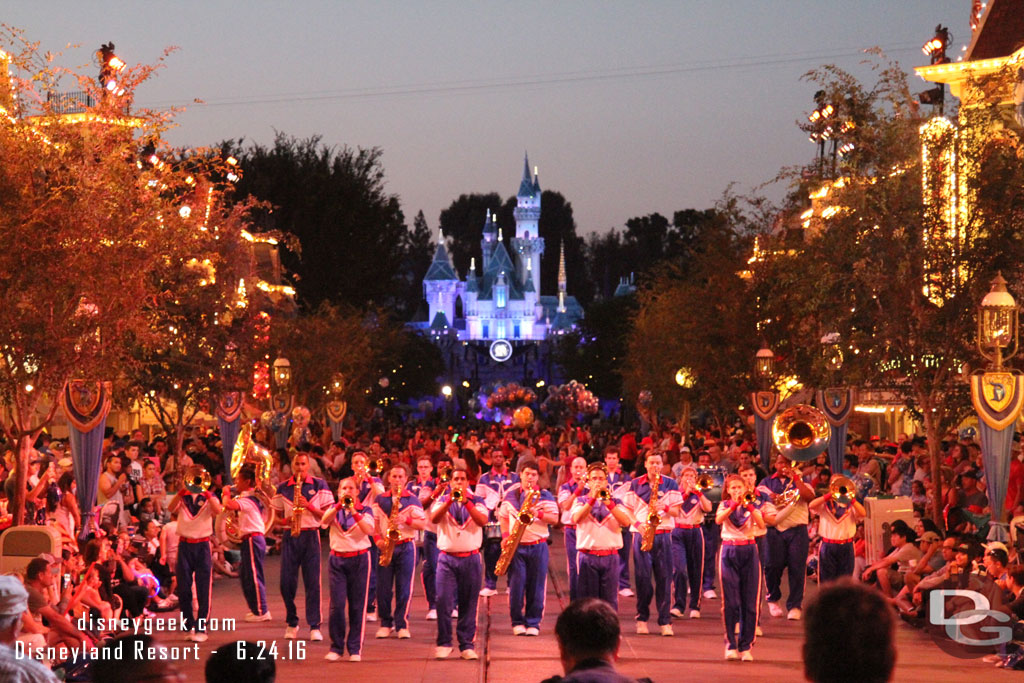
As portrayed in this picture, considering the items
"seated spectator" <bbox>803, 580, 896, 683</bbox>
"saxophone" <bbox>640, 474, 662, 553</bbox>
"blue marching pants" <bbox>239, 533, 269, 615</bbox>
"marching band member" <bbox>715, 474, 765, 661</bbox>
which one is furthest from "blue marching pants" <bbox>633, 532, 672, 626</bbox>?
"seated spectator" <bbox>803, 580, 896, 683</bbox>

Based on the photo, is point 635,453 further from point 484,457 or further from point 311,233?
point 311,233

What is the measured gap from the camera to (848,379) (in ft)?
65.6

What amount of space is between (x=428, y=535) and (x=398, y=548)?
963mm

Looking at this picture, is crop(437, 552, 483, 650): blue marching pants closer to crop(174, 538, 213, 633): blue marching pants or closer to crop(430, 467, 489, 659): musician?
crop(430, 467, 489, 659): musician

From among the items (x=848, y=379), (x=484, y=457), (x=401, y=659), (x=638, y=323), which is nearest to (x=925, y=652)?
(x=401, y=659)

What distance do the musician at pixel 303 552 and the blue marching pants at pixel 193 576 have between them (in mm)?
805

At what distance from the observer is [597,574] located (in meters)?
13.9

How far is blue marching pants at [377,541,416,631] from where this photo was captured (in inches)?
588

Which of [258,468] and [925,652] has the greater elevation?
[258,468]

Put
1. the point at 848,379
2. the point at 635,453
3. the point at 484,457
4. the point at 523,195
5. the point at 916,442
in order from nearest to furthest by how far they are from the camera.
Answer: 1. the point at 848,379
2. the point at 484,457
3. the point at 916,442
4. the point at 635,453
5. the point at 523,195

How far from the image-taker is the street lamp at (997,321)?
15.2m

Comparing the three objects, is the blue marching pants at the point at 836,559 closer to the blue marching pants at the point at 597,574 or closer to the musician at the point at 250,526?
the blue marching pants at the point at 597,574

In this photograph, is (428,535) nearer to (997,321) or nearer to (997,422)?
(997,422)

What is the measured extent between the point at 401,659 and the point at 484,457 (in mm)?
8603
